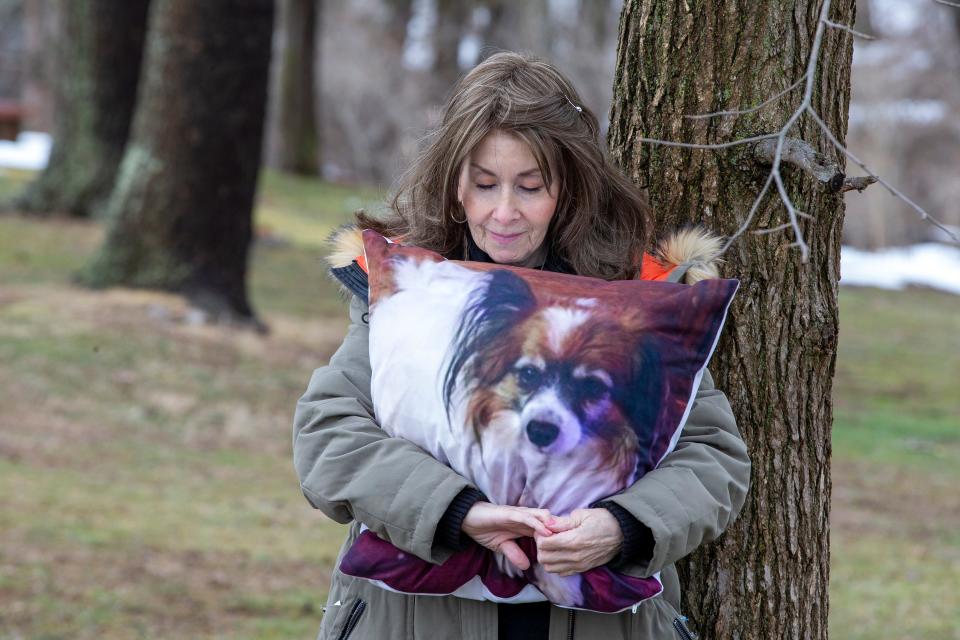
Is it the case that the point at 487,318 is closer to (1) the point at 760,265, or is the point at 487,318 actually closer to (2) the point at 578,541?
(2) the point at 578,541

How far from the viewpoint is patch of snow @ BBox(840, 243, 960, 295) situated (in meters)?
19.1

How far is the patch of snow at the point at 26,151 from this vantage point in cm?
1778

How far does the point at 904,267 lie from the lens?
70.2 feet

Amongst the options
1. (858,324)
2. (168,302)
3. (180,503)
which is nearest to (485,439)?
(180,503)

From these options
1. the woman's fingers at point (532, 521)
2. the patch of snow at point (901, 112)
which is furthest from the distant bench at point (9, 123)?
the woman's fingers at point (532, 521)

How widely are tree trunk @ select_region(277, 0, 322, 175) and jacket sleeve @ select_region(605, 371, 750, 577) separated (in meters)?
19.8

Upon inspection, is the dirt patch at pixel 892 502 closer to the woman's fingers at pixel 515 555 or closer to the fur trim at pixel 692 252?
the fur trim at pixel 692 252

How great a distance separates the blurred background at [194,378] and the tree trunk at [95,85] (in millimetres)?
22

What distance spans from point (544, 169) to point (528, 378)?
49 cm

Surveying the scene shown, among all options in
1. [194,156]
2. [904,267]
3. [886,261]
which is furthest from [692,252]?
[886,261]

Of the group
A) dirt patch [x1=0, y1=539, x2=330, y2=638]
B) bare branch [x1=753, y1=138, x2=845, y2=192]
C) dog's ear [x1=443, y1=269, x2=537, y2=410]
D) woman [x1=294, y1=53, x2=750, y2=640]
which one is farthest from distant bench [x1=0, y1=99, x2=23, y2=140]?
dog's ear [x1=443, y1=269, x2=537, y2=410]

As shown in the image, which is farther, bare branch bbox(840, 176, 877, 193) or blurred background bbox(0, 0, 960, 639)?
blurred background bbox(0, 0, 960, 639)

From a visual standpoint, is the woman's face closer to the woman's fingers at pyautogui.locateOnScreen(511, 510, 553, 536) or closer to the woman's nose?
the woman's nose

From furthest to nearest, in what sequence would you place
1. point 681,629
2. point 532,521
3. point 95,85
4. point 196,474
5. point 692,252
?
point 95,85 < point 196,474 < point 692,252 < point 681,629 < point 532,521
